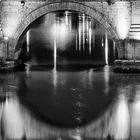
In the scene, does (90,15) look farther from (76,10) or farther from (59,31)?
(59,31)

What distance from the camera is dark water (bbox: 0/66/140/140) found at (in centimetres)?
626

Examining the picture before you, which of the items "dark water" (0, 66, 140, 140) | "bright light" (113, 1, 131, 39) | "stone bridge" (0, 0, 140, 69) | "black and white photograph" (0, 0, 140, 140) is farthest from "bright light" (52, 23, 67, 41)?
"dark water" (0, 66, 140, 140)

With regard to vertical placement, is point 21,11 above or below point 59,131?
above

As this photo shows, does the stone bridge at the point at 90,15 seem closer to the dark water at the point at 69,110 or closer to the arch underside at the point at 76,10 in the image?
the arch underside at the point at 76,10

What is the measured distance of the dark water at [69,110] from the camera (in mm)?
6262

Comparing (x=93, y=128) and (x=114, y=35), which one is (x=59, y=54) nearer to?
(x=114, y=35)

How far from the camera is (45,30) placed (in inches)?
1944

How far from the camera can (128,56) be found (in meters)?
16.5

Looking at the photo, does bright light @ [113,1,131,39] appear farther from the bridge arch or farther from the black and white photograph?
the bridge arch

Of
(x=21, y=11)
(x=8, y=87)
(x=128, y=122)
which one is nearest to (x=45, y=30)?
(x=21, y=11)

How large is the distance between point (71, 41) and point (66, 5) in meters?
24.0

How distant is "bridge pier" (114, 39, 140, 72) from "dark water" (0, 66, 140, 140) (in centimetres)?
339

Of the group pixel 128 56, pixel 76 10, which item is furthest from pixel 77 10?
pixel 128 56

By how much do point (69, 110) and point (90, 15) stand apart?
9.61m
